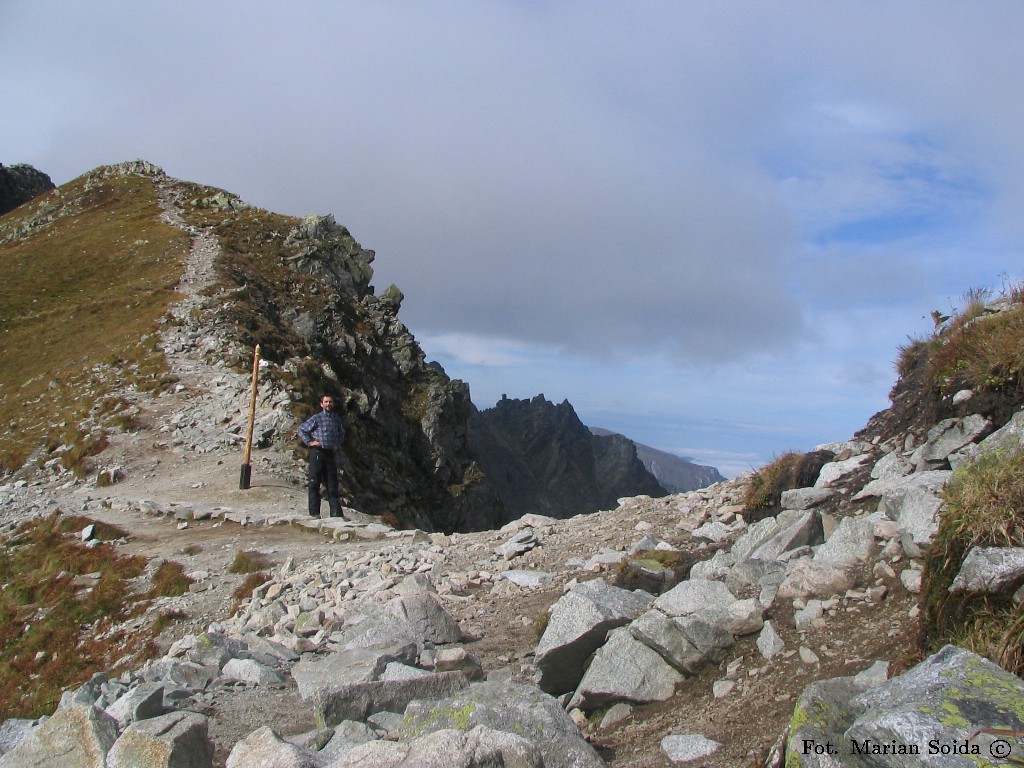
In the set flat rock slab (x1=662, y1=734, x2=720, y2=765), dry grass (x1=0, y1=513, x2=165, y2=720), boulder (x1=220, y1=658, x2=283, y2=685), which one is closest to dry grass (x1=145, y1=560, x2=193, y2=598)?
dry grass (x1=0, y1=513, x2=165, y2=720)

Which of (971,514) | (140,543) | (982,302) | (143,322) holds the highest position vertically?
(143,322)

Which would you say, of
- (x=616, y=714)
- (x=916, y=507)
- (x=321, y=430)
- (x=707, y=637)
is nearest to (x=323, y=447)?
(x=321, y=430)

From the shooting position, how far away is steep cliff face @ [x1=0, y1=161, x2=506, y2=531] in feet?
128

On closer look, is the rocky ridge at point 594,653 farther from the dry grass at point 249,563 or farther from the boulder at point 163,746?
the dry grass at point 249,563

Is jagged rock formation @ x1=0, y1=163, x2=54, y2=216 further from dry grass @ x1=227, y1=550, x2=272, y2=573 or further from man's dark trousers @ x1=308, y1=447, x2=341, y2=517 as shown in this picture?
dry grass @ x1=227, y1=550, x2=272, y2=573

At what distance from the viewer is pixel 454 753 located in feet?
16.2


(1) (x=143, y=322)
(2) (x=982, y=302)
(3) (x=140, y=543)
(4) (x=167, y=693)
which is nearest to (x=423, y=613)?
(4) (x=167, y=693)

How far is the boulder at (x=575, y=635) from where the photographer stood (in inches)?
316

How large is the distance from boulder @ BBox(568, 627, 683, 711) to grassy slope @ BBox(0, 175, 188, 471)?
2860 cm

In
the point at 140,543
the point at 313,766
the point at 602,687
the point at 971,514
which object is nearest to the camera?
the point at 313,766

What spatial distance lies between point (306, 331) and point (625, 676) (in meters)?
45.2

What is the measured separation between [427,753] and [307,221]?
65.7 meters

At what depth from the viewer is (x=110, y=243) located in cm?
6619

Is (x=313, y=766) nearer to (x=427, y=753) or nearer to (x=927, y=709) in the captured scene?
(x=427, y=753)
